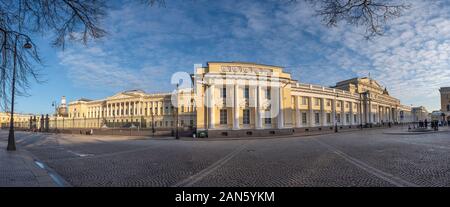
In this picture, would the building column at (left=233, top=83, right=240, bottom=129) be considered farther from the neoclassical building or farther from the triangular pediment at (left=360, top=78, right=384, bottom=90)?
the triangular pediment at (left=360, top=78, right=384, bottom=90)

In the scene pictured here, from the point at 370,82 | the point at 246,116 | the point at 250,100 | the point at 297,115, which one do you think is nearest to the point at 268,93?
the point at 250,100

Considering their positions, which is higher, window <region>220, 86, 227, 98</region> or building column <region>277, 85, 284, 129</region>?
window <region>220, 86, 227, 98</region>

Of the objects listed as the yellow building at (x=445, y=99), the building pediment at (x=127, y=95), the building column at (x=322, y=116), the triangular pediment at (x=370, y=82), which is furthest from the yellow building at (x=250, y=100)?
the yellow building at (x=445, y=99)

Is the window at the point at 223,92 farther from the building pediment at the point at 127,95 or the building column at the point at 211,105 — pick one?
the building pediment at the point at 127,95

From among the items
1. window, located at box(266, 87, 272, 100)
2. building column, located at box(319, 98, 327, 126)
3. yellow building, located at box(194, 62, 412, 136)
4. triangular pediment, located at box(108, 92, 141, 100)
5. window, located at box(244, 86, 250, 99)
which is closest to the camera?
yellow building, located at box(194, 62, 412, 136)

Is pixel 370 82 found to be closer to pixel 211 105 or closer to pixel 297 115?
pixel 297 115

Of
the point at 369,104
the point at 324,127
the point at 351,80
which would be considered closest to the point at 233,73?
the point at 324,127

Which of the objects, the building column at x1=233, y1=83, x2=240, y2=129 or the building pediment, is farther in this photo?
the building pediment

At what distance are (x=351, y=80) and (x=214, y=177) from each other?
247 feet

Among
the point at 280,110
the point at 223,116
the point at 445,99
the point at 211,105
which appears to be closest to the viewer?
the point at 211,105

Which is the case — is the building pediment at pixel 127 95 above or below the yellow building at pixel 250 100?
above

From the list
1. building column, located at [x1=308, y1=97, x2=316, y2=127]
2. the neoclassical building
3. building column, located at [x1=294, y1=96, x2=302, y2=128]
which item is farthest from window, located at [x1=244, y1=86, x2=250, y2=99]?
building column, located at [x1=308, y1=97, x2=316, y2=127]
